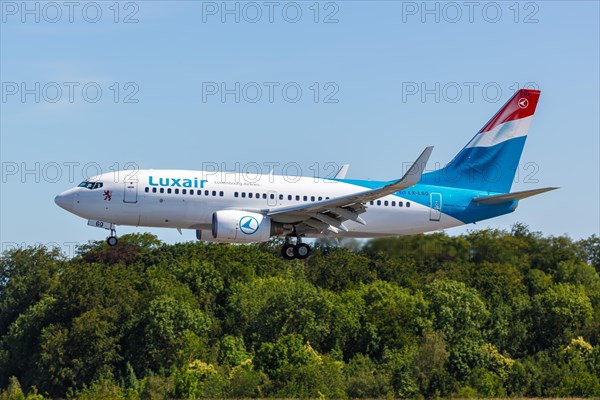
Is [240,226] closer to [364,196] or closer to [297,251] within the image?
[297,251]

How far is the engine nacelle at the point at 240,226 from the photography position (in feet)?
187

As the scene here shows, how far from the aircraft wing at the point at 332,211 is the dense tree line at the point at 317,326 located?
18993 mm

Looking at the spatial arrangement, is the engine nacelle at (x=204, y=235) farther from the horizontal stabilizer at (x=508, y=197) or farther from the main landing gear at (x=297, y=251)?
the horizontal stabilizer at (x=508, y=197)

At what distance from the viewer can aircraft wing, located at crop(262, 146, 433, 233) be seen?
5609 cm

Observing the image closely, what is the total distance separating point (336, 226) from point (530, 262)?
127 feet

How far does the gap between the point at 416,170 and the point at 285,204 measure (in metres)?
8.48

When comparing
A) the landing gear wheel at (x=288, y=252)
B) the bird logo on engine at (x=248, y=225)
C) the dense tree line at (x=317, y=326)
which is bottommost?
the dense tree line at (x=317, y=326)

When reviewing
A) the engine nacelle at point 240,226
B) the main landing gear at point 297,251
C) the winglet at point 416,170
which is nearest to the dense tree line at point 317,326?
the main landing gear at point 297,251

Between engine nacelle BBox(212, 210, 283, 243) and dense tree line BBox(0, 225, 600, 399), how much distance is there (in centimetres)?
2169

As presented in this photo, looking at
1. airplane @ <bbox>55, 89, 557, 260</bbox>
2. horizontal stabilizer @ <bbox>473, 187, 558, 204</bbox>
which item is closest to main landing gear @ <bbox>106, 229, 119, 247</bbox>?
airplane @ <bbox>55, 89, 557, 260</bbox>

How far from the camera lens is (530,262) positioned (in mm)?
94562

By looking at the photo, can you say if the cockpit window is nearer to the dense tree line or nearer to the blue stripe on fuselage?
the blue stripe on fuselage

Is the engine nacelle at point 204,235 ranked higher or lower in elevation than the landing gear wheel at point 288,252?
higher

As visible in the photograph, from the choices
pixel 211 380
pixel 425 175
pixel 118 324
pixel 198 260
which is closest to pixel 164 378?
pixel 211 380
